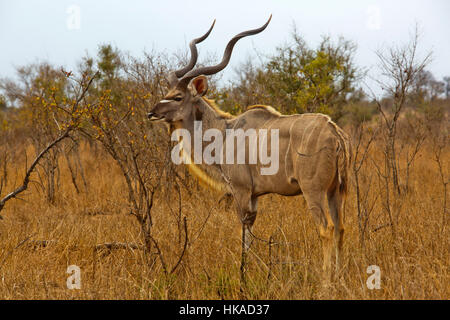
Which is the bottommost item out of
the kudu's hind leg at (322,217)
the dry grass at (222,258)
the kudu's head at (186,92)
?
the dry grass at (222,258)

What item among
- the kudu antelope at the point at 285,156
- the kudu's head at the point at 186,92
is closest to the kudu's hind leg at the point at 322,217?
the kudu antelope at the point at 285,156

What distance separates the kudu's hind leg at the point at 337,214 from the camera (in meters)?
3.66

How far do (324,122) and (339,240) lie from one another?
3.29 ft

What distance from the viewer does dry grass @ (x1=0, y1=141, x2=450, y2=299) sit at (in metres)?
3.01

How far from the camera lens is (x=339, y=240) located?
12.0 ft

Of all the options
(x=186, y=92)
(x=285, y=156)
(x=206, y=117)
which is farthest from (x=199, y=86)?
(x=285, y=156)

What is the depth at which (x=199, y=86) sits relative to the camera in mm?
4672

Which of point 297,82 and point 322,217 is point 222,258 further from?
point 297,82

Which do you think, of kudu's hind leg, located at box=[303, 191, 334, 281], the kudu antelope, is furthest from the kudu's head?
kudu's hind leg, located at box=[303, 191, 334, 281]

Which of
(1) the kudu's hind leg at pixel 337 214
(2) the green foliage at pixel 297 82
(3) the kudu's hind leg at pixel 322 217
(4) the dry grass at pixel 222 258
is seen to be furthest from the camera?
(2) the green foliage at pixel 297 82

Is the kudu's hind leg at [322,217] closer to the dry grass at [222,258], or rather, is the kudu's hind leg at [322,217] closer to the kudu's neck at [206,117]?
the dry grass at [222,258]

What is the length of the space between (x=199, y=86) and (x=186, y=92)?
15 cm

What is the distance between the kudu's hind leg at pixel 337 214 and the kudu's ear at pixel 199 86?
176 centimetres
